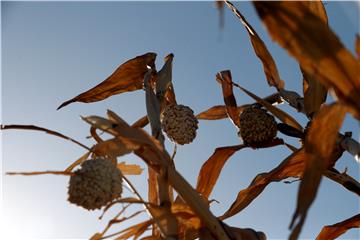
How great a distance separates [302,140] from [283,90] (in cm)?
11

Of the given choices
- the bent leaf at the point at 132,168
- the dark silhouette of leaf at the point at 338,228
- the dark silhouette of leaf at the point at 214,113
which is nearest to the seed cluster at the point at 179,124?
the bent leaf at the point at 132,168

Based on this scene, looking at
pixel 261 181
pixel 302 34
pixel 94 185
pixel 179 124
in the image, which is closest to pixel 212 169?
pixel 261 181

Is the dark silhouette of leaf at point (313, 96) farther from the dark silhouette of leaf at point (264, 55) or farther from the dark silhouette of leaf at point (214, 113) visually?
the dark silhouette of leaf at point (214, 113)

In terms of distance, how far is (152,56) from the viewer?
135 cm

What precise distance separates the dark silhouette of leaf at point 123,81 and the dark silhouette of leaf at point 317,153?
596mm

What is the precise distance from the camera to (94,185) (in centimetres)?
85

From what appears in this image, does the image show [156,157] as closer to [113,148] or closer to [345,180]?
[113,148]

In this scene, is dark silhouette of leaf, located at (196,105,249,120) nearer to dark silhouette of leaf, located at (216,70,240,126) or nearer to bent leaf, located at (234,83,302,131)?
Result: dark silhouette of leaf, located at (216,70,240,126)

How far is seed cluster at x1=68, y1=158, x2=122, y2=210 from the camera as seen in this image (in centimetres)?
85

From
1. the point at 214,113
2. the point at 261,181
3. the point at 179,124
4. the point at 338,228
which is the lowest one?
the point at 338,228

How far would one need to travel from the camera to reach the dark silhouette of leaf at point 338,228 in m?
1.37

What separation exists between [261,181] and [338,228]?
30 cm

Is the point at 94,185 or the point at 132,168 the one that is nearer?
the point at 94,185

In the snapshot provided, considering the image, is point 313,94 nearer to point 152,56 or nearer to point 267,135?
point 267,135
